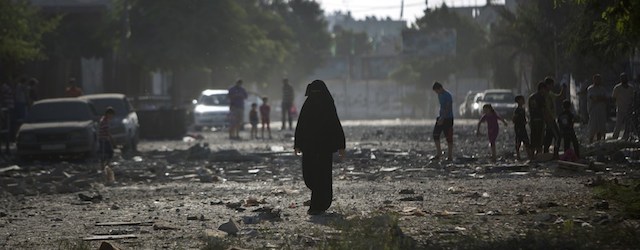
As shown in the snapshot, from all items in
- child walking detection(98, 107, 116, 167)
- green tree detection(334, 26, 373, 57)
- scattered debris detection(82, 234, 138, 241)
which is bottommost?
scattered debris detection(82, 234, 138, 241)

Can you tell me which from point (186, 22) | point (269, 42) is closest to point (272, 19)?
point (269, 42)

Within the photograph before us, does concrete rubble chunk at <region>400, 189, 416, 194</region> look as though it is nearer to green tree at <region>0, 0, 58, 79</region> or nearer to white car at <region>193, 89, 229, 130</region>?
green tree at <region>0, 0, 58, 79</region>

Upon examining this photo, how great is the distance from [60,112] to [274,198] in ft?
51.0

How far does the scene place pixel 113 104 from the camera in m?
36.4

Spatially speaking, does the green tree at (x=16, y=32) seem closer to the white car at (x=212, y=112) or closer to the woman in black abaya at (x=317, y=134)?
the white car at (x=212, y=112)

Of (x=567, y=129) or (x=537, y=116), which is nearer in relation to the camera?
(x=567, y=129)

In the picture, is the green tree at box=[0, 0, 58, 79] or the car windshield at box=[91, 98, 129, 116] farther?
the green tree at box=[0, 0, 58, 79]

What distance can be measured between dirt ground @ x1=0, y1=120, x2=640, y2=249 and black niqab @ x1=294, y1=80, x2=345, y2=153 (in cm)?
82

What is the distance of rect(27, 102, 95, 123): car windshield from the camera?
3275 cm

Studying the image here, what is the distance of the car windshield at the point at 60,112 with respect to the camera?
32750 mm

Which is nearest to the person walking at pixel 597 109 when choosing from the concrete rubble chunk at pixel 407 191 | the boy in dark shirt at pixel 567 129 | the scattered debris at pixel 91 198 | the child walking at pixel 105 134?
the boy in dark shirt at pixel 567 129

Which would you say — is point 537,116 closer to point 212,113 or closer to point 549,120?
point 549,120

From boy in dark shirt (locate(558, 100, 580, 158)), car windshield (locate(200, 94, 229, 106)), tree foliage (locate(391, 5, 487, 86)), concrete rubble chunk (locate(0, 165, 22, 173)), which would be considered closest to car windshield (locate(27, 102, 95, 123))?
concrete rubble chunk (locate(0, 165, 22, 173))

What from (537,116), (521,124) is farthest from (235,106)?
(537,116)
